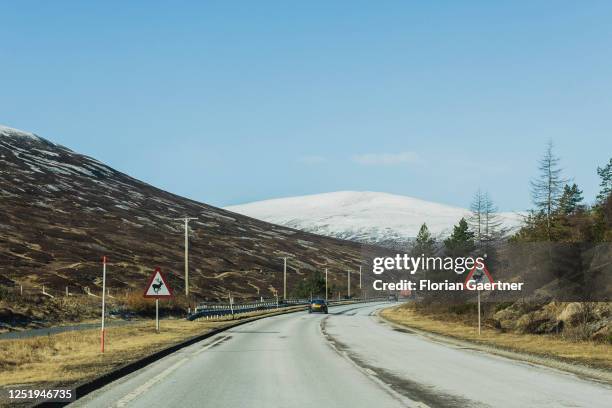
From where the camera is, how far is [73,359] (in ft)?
59.6

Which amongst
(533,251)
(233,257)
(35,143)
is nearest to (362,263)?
(233,257)

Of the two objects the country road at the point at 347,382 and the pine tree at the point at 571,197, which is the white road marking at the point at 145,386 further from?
the pine tree at the point at 571,197

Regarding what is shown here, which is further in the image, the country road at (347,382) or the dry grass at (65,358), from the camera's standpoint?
the dry grass at (65,358)

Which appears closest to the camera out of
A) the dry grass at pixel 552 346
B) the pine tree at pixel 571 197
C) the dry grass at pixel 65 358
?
the dry grass at pixel 65 358

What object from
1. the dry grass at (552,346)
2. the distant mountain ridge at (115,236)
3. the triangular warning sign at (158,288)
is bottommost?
the dry grass at (552,346)

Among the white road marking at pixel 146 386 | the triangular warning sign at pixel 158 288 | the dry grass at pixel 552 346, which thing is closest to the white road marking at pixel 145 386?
the white road marking at pixel 146 386

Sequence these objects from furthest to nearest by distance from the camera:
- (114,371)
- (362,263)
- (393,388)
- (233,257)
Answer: (362,263), (233,257), (114,371), (393,388)

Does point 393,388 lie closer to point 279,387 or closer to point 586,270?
point 279,387

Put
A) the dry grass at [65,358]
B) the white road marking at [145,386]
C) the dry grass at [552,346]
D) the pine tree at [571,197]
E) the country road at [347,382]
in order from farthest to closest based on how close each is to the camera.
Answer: the pine tree at [571,197] < the dry grass at [552,346] < the dry grass at [65,358] < the white road marking at [145,386] < the country road at [347,382]

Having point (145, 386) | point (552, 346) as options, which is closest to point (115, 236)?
point (552, 346)

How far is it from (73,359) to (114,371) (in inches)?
167

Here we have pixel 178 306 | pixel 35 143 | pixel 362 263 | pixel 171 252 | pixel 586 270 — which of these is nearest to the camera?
pixel 586 270

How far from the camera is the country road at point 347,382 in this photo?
10891 millimetres

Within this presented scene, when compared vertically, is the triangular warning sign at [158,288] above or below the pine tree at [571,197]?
below
